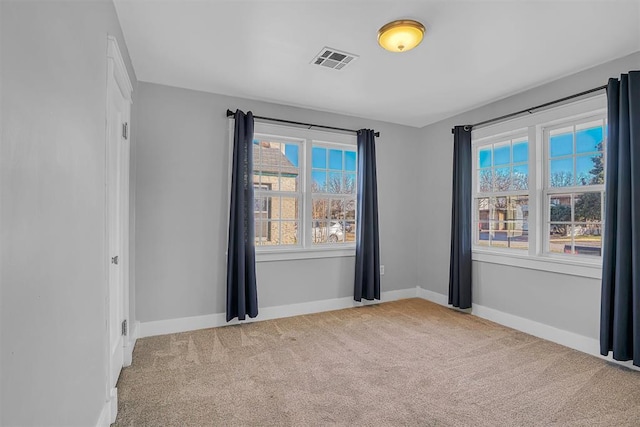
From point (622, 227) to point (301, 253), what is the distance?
312 cm

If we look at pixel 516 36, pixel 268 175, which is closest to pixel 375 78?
pixel 516 36

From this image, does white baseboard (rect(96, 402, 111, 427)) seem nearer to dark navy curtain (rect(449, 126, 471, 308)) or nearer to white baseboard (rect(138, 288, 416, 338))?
white baseboard (rect(138, 288, 416, 338))

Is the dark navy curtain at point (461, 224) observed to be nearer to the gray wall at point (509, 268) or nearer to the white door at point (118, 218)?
the gray wall at point (509, 268)

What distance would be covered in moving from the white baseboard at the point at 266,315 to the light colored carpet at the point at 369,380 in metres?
0.12

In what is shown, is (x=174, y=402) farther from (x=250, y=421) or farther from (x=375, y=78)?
(x=375, y=78)

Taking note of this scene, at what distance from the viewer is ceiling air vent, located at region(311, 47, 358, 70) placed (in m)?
2.70

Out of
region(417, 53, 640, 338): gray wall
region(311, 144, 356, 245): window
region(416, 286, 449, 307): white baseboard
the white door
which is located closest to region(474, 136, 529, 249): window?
region(417, 53, 640, 338): gray wall

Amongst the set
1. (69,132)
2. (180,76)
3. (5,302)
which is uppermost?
(180,76)

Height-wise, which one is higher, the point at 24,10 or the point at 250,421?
the point at 24,10

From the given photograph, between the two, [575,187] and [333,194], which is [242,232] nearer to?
[333,194]

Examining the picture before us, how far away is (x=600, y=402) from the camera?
219 cm

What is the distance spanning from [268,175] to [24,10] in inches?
120

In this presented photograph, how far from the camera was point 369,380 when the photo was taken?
2.44m

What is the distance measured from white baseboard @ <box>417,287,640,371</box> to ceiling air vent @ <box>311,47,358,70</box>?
3.30 metres
